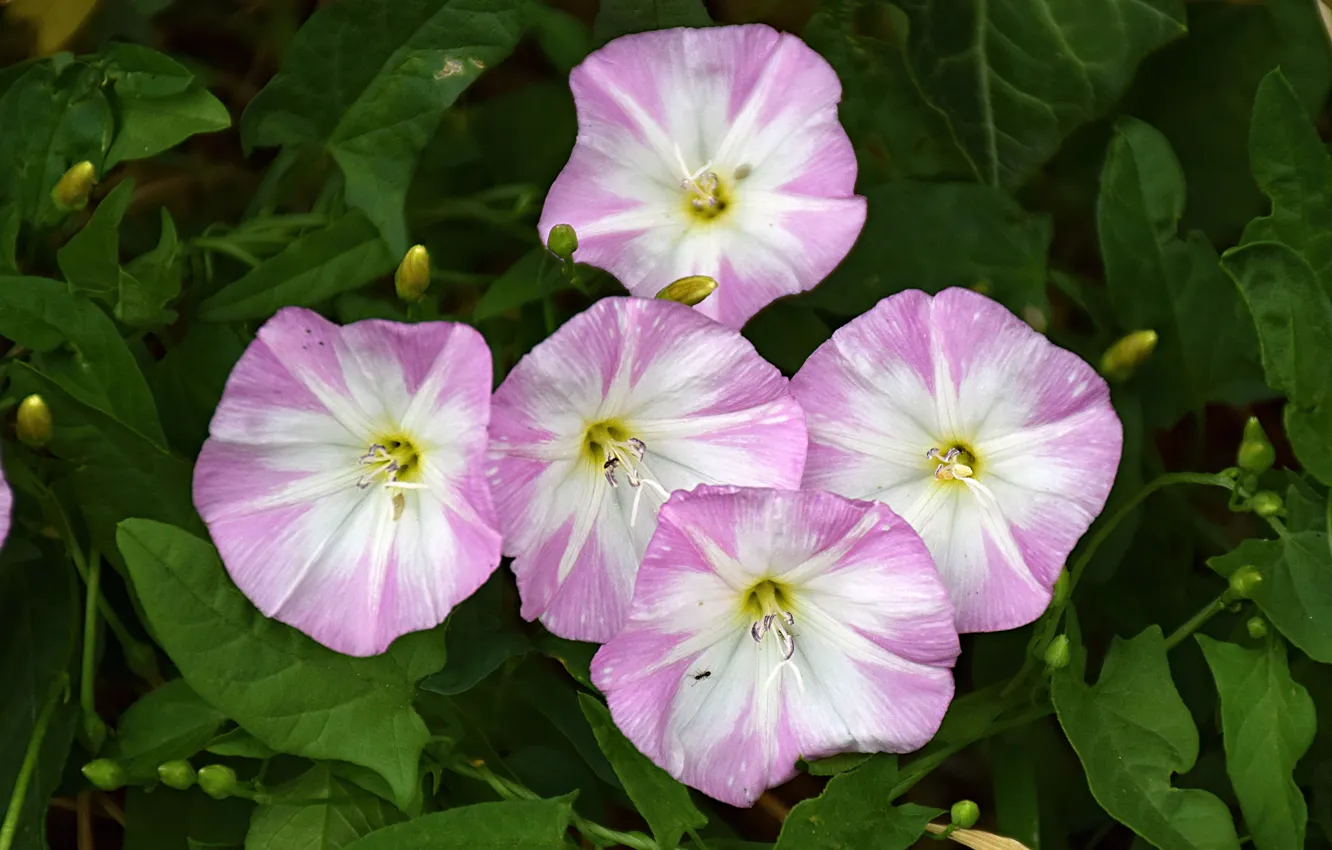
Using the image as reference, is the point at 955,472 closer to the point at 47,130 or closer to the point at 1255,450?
the point at 1255,450

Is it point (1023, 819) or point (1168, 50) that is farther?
point (1168, 50)

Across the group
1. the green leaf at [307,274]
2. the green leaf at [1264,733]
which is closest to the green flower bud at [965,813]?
the green leaf at [1264,733]

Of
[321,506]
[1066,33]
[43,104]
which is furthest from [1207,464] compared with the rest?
[43,104]

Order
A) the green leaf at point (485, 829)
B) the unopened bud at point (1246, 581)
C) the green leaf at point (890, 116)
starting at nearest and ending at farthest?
the green leaf at point (485, 829) → the unopened bud at point (1246, 581) → the green leaf at point (890, 116)

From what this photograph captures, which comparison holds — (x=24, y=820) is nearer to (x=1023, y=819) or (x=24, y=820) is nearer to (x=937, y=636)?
(x=937, y=636)

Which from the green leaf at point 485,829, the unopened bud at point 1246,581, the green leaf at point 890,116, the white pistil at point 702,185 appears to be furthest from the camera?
the green leaf at point 890,116

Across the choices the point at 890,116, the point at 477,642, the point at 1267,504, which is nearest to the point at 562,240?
the point at 477,642

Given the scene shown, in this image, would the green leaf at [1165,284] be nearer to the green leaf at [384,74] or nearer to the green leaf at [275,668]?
the green leaf at [384,74]
